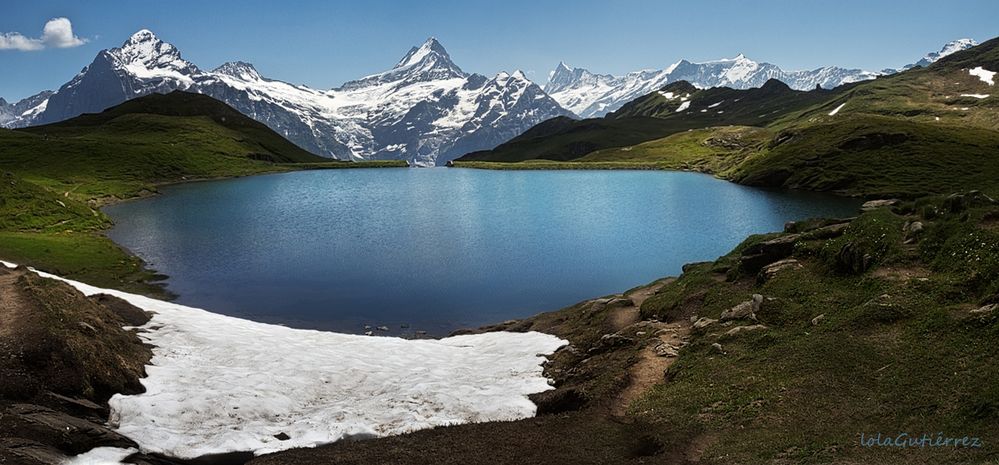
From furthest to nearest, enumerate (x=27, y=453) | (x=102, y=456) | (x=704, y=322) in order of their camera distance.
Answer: (x=704, y=322)
(x=102, y=456)
(x=27, y=453)

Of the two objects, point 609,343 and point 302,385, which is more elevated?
point 609,343

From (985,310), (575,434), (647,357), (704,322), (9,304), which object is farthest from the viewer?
(704,322)

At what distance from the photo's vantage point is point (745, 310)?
32125 millimetres

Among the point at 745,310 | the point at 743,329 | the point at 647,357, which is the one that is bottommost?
the point at 647,357

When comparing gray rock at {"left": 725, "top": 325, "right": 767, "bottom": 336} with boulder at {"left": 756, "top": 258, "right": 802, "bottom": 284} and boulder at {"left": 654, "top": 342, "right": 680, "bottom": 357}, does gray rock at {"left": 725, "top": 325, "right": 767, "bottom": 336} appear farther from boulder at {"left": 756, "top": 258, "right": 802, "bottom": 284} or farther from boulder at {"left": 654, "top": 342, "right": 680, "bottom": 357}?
boulder at {"left": 756, "top": 258, "right": 802, "bottom": 284}

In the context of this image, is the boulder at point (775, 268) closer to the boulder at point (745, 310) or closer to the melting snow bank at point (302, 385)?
the boulder at point (745, 310)

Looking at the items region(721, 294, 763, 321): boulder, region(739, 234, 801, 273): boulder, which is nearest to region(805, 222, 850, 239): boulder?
region(739, 234, 801, 273): boulder

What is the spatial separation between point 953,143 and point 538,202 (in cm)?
11984

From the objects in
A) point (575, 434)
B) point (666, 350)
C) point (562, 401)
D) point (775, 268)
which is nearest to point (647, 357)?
point (666, 350)

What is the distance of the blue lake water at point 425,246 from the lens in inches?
2234

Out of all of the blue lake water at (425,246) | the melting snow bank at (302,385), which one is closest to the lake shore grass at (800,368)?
the melting snow bank at (302,385)

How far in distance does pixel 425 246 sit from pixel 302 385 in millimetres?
52692

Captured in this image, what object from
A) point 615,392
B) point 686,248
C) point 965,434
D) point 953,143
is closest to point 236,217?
point 686,248

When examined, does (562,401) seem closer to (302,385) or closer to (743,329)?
(743,329)
